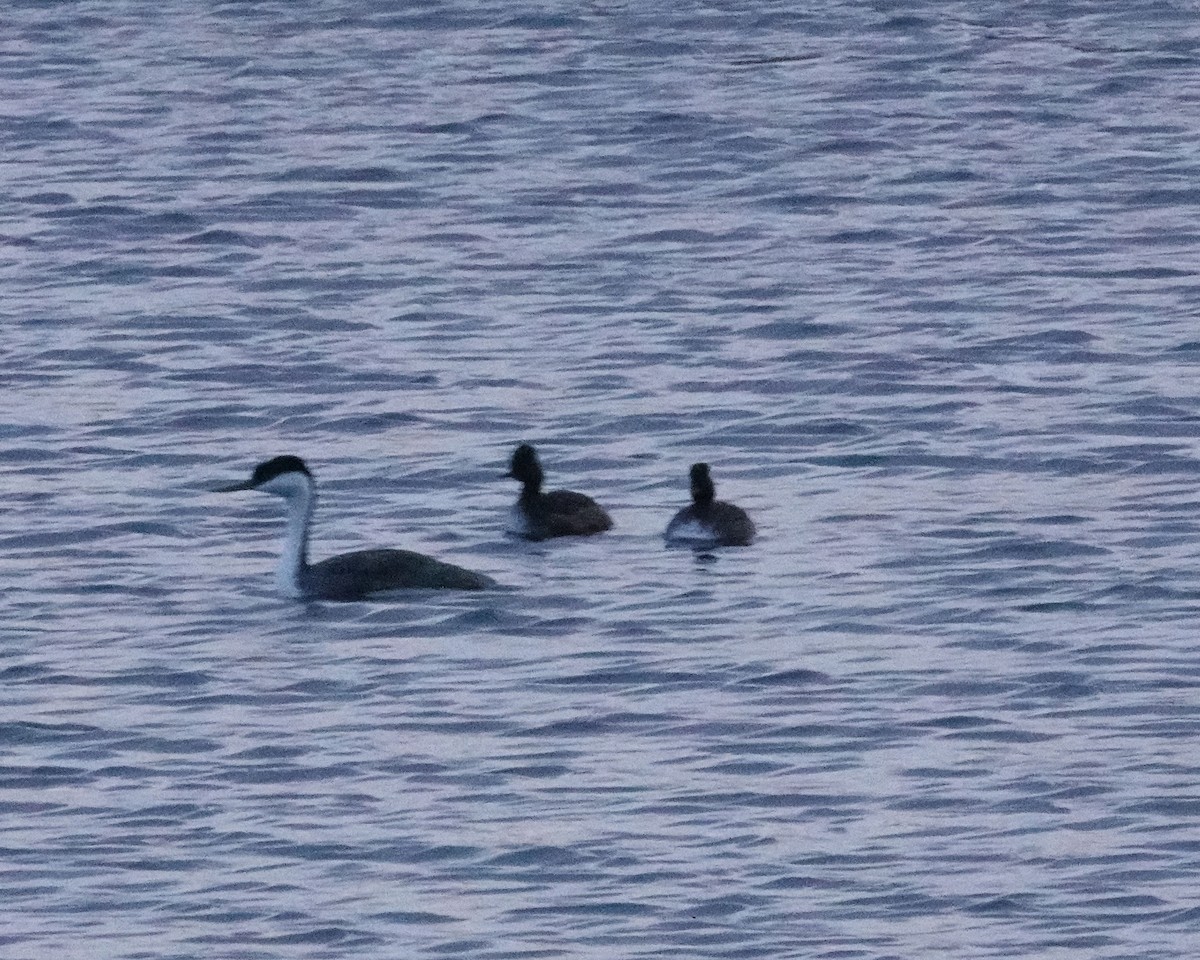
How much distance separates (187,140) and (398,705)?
59.6 feet

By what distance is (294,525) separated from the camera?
19.9 meters

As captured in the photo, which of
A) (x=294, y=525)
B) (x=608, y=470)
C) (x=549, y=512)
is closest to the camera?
(x=294, y=525)

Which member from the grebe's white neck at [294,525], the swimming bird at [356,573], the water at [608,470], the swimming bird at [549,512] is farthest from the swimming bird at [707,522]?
the grebe's white neck at [294,525]

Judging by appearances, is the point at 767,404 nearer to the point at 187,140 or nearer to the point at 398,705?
the point at 398,705

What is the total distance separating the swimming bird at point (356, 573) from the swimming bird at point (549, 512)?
923 mm

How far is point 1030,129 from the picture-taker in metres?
33.7

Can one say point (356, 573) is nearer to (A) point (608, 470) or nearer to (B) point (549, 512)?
(B) point (549, 512)

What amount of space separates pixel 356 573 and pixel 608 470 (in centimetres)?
345

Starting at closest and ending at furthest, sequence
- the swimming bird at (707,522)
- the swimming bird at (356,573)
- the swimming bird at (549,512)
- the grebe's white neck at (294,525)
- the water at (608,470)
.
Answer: the water at (608,470), the swimming bird at (356,573), the grebe's white neck at (294,525), the swimming bird at (707,522), the swimming bird at (549,512)

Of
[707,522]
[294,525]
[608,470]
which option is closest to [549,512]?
[707,522]

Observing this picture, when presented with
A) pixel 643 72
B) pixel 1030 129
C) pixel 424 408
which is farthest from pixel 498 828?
pixel 643 72

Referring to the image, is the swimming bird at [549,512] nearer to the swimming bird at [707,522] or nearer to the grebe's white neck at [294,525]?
the swimming bird at [707,522]

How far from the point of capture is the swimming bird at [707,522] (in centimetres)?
1989

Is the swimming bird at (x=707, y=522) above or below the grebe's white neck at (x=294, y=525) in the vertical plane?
below
